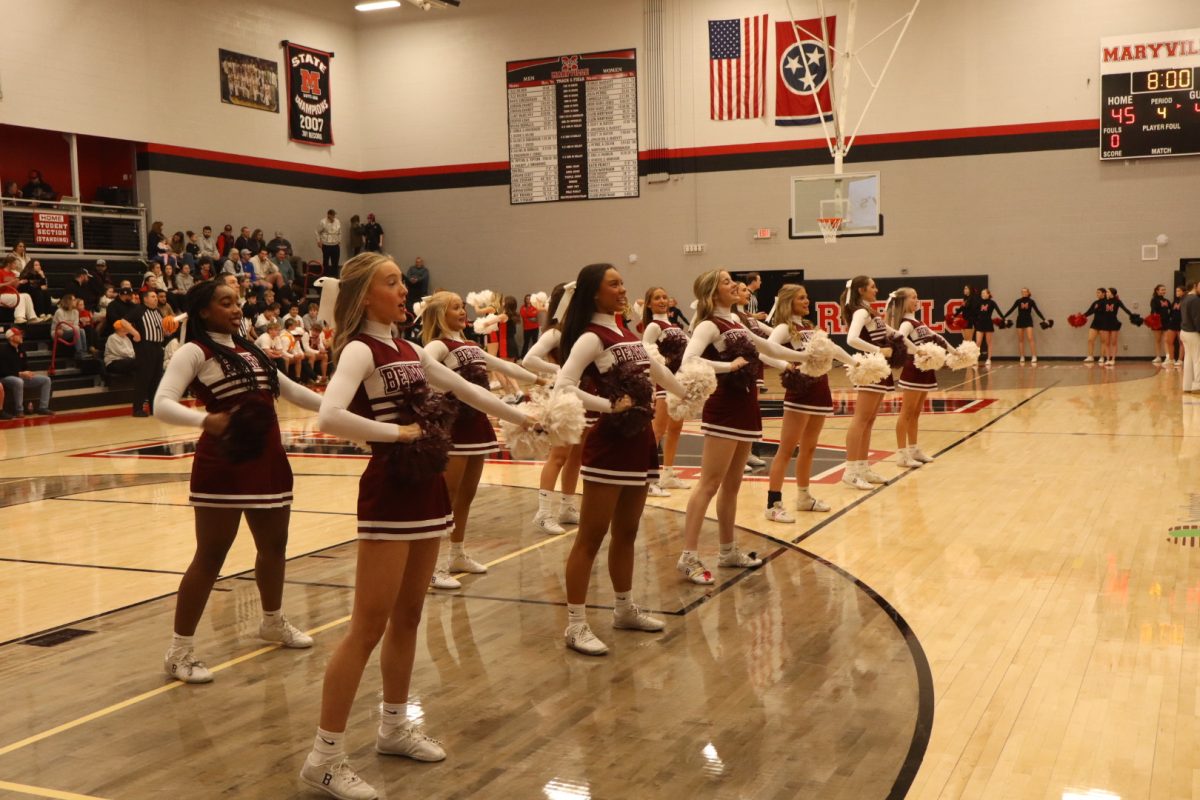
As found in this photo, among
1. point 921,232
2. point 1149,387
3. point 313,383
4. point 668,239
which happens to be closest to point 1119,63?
point 921,232

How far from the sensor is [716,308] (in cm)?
559

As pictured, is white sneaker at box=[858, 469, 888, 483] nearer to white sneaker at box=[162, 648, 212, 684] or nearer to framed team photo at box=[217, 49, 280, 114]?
white sneaker at box=[162, 648, 212, 684]

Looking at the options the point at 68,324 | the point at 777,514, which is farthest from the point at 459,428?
the point at 68,324

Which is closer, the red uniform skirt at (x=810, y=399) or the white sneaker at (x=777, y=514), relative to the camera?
the red uniform skirt at (x=810, y=399)

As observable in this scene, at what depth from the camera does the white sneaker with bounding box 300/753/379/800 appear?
3.15m

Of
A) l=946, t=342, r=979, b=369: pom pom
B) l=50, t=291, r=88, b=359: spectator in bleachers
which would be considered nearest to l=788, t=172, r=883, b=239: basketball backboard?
l=946, t=342, r=979, b=369: pom pom

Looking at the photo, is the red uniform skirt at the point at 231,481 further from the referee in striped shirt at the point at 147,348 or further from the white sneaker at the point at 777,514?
the referee in striped shirt at the point at 147,348

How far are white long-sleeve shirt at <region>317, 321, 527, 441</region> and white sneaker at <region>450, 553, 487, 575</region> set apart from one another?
2.58m

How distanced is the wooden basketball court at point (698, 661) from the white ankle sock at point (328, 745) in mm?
180

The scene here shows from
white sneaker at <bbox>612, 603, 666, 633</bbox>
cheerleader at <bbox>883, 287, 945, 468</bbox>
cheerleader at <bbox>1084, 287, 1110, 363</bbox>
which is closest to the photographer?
white sneaker at <bbox>612, 603, 666, 633</bbox>

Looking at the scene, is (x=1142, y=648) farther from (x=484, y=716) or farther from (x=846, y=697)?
(x=484, y=716)

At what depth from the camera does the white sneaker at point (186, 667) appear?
13.9 feet

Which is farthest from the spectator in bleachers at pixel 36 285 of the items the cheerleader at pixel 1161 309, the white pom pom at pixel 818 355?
the cheerleader at pixel 1161 309

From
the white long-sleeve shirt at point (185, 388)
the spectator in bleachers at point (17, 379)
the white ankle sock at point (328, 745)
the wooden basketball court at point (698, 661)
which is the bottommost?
the wooden basketball court at point (698, 661)
